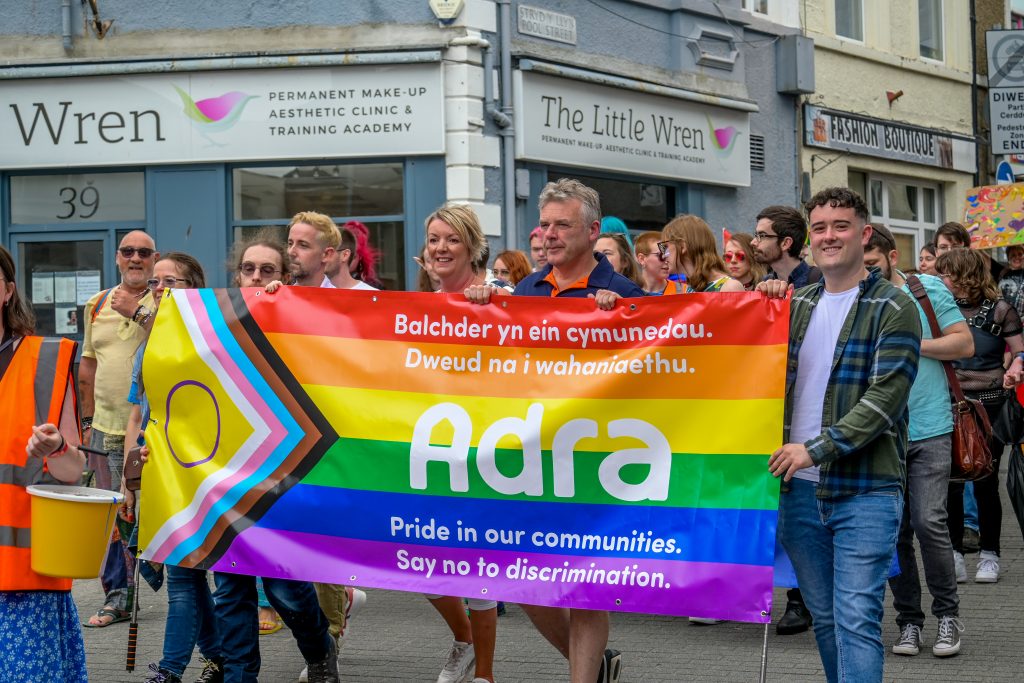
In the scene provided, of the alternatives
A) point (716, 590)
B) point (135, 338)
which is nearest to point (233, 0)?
point (135, 338)

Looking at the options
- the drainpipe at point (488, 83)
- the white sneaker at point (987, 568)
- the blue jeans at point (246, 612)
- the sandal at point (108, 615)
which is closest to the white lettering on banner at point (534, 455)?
the blue jeans at point (246, 612)

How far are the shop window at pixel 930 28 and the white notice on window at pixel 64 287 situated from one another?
500 inches

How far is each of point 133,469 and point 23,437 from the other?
5.29 feet

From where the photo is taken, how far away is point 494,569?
5.42 m

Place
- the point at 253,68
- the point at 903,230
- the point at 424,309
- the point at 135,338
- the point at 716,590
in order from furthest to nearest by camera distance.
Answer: the point at 903,230
the point at 253,68
the point at 135,338
the point at 424,309
the point at 716,590

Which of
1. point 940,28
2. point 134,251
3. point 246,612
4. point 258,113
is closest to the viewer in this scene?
point 246,612

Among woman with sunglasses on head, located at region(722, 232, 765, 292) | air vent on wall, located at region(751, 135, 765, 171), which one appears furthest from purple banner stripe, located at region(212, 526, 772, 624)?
air vent on wall, located at region(751, 135, 765, 171)

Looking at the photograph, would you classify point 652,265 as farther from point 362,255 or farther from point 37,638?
point 37,638

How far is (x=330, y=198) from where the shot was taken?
14.6 m

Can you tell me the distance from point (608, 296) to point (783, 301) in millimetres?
635

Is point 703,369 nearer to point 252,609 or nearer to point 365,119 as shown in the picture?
point 252,609

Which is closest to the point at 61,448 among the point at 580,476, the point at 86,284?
the point at 580,476

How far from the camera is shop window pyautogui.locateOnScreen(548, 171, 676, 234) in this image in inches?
637

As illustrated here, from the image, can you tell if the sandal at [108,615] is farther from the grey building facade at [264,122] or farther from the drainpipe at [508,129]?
the drainpipe at [508,129]
